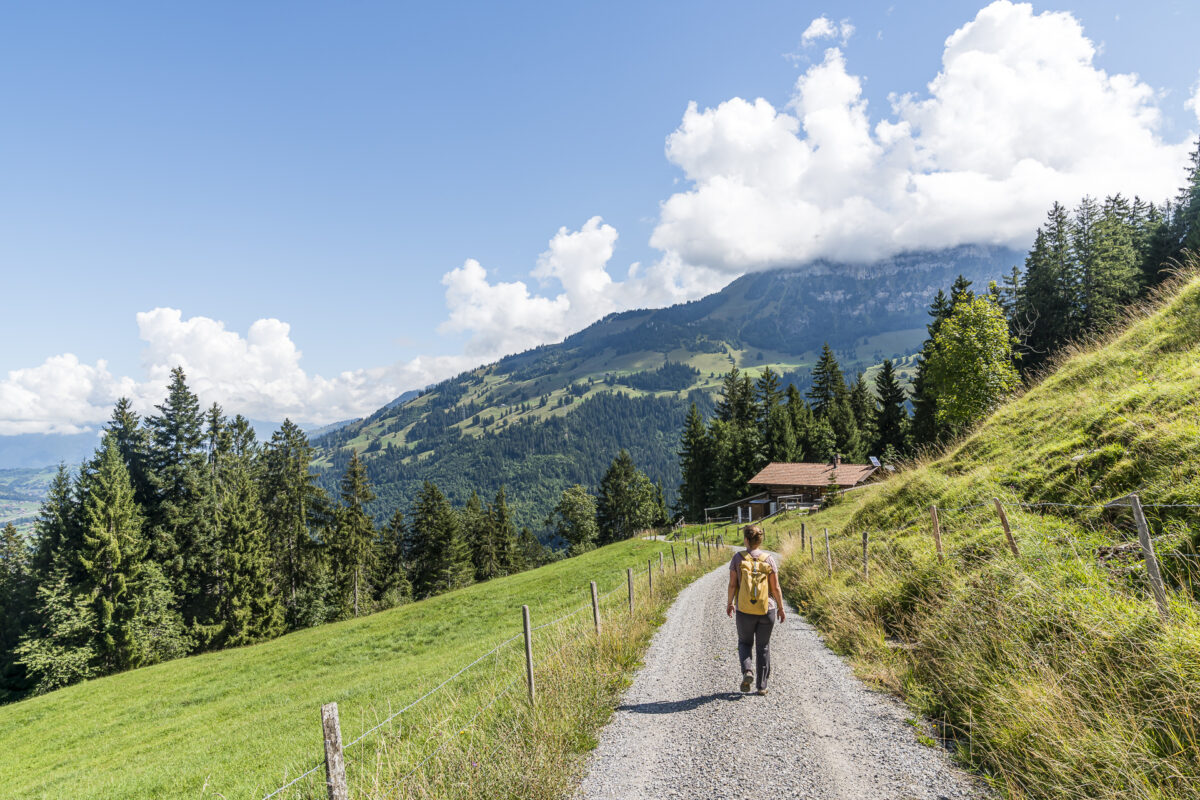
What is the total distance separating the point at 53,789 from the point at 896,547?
68.9 ft

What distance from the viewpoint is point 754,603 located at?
760 centimetres

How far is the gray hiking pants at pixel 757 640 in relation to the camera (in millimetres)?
7754

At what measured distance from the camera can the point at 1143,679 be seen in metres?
4.48

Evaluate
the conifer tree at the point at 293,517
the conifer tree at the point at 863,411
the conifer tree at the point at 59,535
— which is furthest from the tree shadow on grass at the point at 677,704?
the conifer tree at the point at 863,411

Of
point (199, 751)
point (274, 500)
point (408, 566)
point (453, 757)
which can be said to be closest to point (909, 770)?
point (453, 757)

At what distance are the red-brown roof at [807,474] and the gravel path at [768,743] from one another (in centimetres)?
5036

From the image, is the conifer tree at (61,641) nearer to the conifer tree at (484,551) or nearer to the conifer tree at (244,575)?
the conifer tree at (244,575)

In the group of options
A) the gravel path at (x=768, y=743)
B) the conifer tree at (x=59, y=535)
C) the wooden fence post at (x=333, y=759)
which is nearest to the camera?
the wooden fence post at (x=333, y=759)

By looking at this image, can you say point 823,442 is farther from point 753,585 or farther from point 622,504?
point 753,585

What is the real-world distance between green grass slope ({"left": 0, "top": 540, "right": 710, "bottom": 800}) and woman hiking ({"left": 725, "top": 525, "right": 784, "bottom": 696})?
2.62 m

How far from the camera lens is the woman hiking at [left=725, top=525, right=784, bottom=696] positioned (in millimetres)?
7652

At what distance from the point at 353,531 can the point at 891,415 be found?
64325 mm

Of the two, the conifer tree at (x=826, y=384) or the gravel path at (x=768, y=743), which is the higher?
the conifer tree at (x=826, y=384)

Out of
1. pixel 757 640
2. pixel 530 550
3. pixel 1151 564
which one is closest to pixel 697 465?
pixel 530 550
